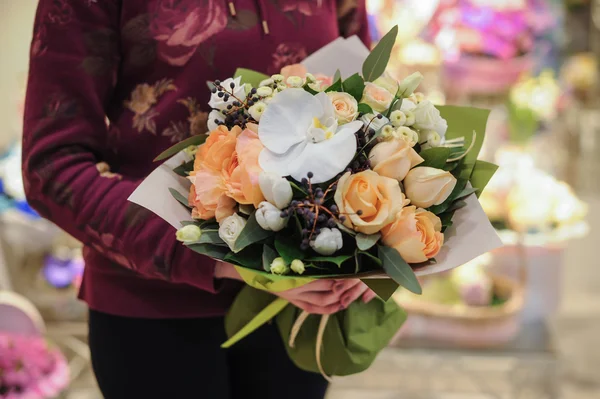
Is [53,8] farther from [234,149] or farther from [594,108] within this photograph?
Result: [594,108]

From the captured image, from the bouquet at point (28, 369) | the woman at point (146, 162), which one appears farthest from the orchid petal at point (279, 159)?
the bouquet at point (28, 369)

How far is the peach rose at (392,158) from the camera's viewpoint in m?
0.84

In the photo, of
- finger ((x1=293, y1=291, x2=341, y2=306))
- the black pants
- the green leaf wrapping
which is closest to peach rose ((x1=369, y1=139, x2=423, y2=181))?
finger ((x1=293, y1=291, x2=341, y2=306))

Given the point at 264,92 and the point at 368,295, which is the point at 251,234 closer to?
the point at 264,92

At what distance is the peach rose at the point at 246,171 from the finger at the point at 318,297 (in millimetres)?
186

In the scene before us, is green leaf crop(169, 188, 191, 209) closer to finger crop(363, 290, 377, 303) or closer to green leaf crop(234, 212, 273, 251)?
green leaf crop(234, 212, 273, 251)

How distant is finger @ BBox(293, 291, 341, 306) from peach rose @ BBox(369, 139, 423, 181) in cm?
21

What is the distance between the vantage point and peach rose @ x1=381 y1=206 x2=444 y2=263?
0.82 metres

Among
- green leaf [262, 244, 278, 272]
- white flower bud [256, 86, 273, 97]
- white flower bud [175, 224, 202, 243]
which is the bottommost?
green leaf [262, 244, 278, 272]

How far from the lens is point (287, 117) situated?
0.84 metres

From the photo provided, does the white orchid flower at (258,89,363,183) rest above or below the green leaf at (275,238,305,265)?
above

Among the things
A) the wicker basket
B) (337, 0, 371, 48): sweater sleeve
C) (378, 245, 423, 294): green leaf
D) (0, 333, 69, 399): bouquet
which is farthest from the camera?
the wicker basket

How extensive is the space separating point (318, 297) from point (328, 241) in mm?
197

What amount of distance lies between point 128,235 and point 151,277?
92mm
